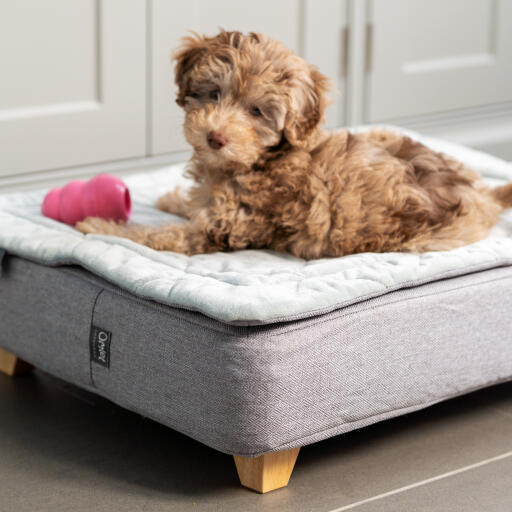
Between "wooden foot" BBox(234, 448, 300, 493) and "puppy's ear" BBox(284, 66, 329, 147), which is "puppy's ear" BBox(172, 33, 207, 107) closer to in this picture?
"puppy's ear" BBox(284, 66, 329, 147)

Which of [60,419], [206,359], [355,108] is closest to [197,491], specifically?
[206,359]

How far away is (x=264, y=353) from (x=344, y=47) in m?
2.24

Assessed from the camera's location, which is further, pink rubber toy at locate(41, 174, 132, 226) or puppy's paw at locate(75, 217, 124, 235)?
pink rubber toy at locate(41, 174, 132, 226)

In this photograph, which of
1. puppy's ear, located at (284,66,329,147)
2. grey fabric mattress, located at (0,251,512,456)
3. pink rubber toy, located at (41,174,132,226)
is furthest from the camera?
pink rubber toy, located at (41,174,132,226)

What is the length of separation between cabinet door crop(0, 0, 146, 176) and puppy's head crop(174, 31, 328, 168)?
1.02 m

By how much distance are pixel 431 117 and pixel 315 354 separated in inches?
95.7

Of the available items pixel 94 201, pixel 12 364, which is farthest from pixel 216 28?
pixel 12 364

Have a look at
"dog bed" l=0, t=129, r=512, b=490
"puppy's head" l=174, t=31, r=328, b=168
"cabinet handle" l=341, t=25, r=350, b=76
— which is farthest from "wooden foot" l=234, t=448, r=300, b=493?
"cabinet handle" l=341, t=25, r=350, b=76

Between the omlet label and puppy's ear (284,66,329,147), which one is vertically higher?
puppy's ear (284,66,329,147)

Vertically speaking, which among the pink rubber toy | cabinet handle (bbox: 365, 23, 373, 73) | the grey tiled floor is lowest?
the grey tiled floor

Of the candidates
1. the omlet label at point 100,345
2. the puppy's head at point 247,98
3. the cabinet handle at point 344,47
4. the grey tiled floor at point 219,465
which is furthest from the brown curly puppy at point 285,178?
the cabinet handle at point 344,47

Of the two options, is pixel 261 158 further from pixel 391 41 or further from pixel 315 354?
pixel 391 41

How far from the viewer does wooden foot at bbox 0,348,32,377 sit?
7.80 ft

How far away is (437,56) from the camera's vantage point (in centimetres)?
400
